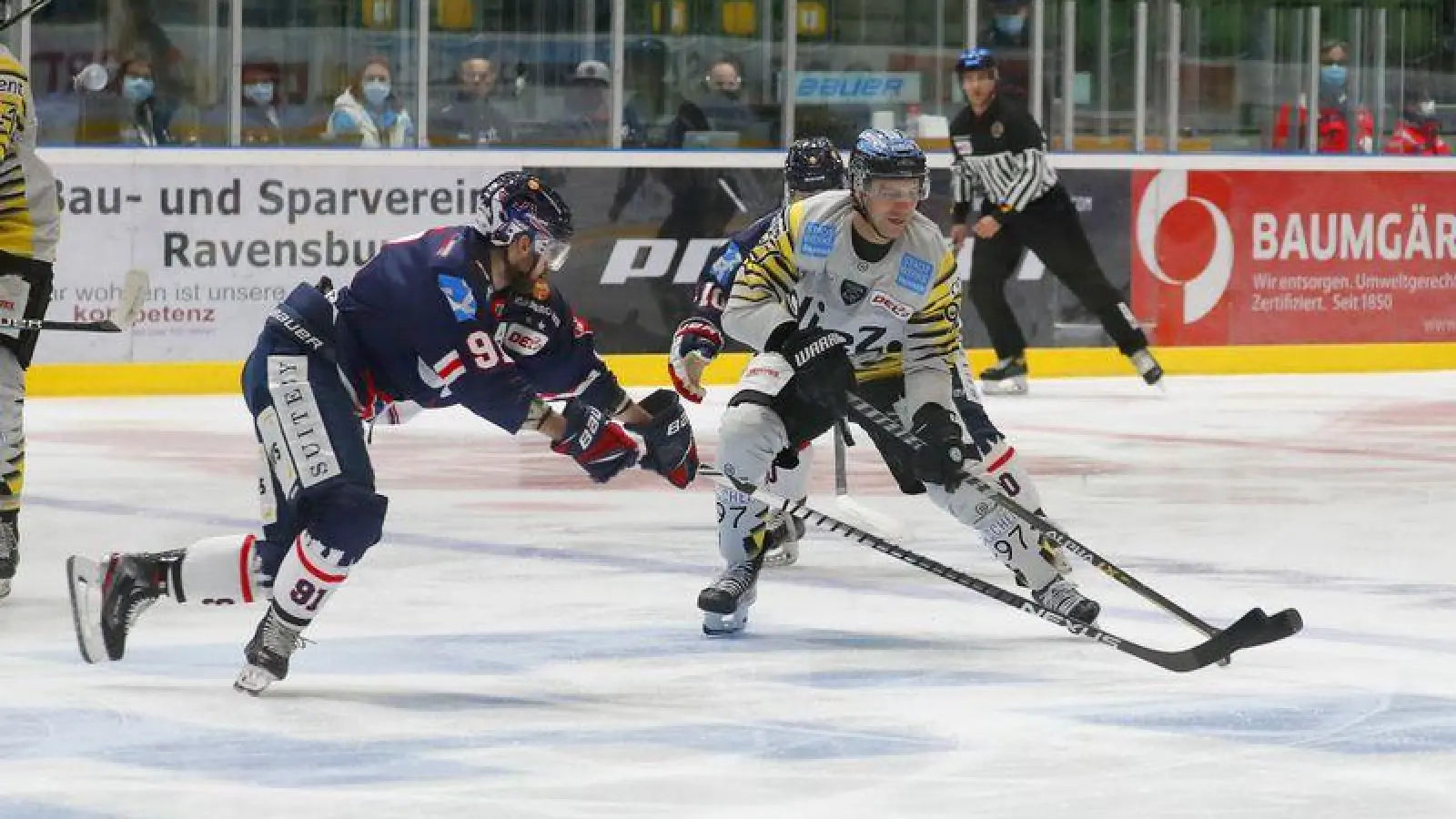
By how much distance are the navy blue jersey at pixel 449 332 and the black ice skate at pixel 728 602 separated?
0.71 meters

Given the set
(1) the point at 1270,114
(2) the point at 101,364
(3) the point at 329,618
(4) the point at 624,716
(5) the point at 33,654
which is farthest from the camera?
(1) the point at 1270,114

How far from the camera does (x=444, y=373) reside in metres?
4.55

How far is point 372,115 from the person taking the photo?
11.1 metres

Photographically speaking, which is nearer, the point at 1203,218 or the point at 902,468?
the point at 902,468

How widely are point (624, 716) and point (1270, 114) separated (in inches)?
359

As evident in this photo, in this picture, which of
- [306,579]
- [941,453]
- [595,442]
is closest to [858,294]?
[941,453]

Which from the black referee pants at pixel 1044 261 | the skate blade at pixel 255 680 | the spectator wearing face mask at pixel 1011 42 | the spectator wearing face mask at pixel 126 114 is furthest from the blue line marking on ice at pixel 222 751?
the spectator wearing face mask at pixel 1011 42

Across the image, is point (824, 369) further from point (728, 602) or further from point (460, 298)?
point (460, 298)

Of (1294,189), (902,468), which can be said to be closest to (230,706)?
(902,468)

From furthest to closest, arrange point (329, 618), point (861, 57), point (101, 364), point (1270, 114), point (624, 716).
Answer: point (1270, 114) → point (861, 57) → point (101, 364) → point (329, 618) → point (624, 716)

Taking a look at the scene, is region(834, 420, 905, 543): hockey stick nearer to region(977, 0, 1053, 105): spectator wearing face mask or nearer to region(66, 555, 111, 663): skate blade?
region(66, 555, 111, 663): skate blade

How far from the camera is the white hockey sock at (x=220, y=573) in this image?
187 inches

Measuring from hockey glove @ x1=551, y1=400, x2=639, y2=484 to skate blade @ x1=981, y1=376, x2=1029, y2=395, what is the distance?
6.47 m

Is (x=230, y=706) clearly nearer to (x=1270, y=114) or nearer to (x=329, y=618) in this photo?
(x=329, y=618)
